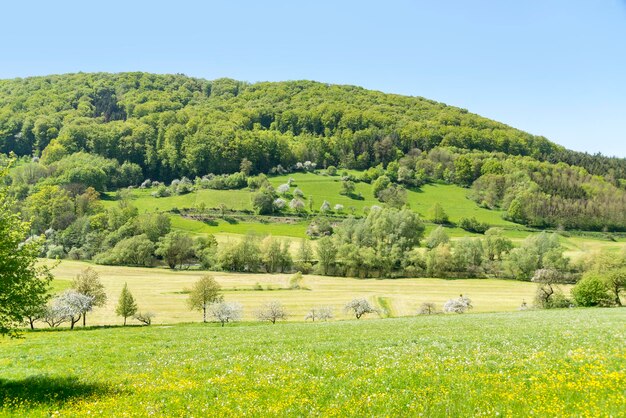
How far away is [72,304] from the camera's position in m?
55.0

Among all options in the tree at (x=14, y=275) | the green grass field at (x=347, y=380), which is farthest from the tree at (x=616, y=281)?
the tree at (x=14, y=275)

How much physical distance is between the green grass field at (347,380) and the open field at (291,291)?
4922 centimetres

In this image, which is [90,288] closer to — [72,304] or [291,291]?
[72,304]

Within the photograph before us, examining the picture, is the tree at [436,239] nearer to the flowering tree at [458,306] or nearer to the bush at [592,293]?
the flowering tree at [458,306]

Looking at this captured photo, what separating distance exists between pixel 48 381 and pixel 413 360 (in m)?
14.7

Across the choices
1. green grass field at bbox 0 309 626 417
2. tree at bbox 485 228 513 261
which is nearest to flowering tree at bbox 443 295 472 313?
tree at bbox 485 228 513 261

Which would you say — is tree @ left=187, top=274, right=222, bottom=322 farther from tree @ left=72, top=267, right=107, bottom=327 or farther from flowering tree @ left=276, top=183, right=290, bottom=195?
flowering tree @ left=276, top=183, right=290, bottom=195

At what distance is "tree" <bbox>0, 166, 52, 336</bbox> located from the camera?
653 inches

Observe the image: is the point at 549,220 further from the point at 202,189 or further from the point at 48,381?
the point at 48,381

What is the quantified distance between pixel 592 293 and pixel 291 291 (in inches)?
2189

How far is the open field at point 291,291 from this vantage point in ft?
240

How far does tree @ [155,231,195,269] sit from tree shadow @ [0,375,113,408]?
347 feet

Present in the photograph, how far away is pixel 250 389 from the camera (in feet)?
44.5

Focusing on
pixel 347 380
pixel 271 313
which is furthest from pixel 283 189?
pixel 347 380
